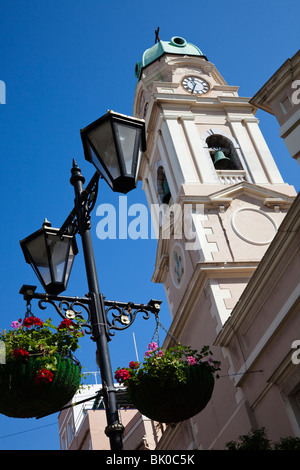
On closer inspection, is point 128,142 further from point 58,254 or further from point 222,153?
point 222,153

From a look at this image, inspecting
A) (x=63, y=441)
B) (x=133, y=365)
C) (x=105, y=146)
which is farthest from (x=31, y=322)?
(x=63, y=441)

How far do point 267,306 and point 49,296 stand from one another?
7.54 m

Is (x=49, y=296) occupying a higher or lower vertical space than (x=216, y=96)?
lower

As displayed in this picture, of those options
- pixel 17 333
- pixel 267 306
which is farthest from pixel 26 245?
pixel 267 306

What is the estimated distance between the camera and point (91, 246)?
21.6 ft

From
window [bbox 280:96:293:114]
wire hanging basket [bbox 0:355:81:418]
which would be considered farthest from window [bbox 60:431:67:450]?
wire hanging basket [bbox 0:355:81:418]

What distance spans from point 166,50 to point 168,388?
75.3 feet

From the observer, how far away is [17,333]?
6.18 metres

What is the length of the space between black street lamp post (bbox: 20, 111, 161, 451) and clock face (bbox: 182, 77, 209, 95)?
59.9 feet

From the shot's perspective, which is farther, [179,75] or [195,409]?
[179,75]

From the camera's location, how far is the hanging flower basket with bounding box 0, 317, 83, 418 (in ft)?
18.6

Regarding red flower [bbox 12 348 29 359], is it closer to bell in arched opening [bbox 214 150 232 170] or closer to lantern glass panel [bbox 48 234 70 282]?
lantern glass panel [bbox 48 234 70 282]
